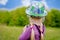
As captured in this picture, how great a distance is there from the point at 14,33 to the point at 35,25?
111 cm

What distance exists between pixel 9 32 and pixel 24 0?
43 centimetres

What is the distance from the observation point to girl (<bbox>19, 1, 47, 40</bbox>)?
1.50m

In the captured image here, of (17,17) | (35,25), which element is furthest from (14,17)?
(35,25)

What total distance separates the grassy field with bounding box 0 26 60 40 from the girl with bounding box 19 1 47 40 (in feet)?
3.51

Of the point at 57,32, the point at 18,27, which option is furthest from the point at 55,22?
the point at 18,27

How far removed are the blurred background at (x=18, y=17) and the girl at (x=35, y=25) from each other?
112cm

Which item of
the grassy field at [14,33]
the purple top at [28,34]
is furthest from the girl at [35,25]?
the grassy field at [14,33]

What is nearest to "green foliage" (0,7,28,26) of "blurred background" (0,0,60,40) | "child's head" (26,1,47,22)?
"blurred background" (0,0,60,40)

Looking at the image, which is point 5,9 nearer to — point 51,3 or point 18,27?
point 18,27

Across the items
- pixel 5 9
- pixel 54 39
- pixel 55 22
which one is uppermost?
pixel 5 9

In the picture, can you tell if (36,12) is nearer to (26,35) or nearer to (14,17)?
(26,35)

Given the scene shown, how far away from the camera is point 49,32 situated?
8.78 feet

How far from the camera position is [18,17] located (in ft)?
9.05

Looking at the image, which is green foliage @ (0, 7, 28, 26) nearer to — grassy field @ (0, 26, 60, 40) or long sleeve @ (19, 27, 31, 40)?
grassy field @ (0, 26, 60, 40)
